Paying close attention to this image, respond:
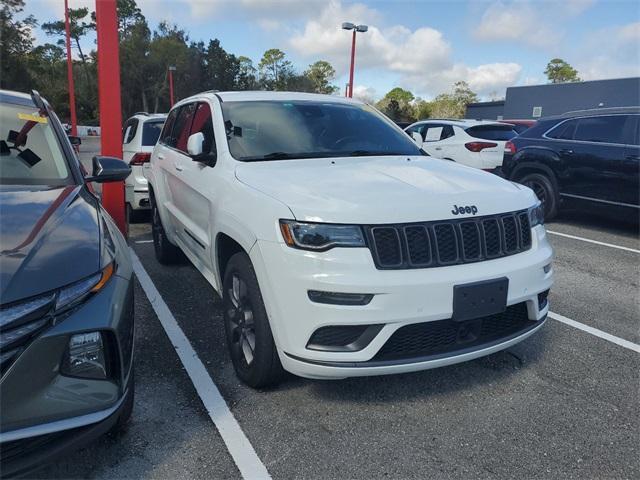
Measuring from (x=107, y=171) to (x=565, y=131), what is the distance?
279 inches

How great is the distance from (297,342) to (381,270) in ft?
1.79

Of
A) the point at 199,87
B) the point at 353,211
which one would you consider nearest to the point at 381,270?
the point at 353,211

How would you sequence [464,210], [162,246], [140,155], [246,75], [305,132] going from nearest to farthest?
[464,210]
[305,132]
[162,246]
[140,155]
[246,75]

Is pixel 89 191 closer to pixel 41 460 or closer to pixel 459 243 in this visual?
pixel 41 460

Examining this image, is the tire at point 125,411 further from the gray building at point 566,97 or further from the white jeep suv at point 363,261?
the gray building at point 566,97

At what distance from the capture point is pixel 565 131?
7.87m

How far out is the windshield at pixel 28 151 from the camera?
2.90m

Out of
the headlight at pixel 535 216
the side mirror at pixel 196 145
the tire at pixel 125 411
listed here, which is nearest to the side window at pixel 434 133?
the headlight at pixel 535 216

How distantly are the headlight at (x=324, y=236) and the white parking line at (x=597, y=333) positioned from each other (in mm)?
2513

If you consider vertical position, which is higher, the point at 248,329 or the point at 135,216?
the point at 248,329

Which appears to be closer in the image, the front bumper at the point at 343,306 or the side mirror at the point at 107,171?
the front bumper at the point at 343,306

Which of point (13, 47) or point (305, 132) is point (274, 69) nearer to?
point (13, 47)

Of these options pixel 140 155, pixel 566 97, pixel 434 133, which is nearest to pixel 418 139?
pixel 140 155

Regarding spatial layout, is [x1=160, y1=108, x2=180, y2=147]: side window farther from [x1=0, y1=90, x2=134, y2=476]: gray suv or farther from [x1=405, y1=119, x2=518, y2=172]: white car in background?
[x1=405, y1=119, x2=518, y2=172]: white car in background
